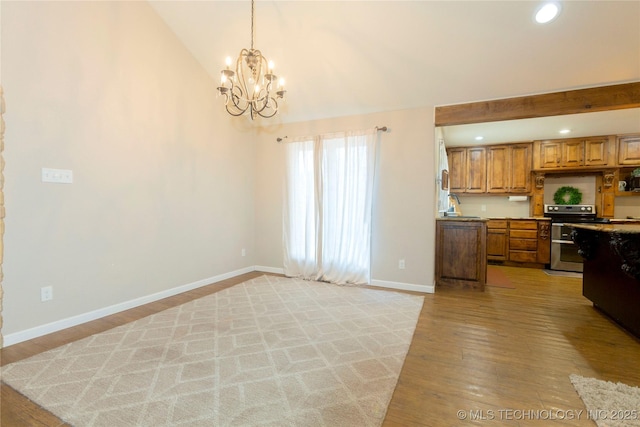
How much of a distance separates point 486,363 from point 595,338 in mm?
1265

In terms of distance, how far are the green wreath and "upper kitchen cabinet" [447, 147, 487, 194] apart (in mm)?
1318

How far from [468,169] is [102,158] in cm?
629

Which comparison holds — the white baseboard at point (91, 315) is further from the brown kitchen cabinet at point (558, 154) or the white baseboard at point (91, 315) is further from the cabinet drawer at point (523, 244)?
the brown kitchen cabinet at point (558, 154)

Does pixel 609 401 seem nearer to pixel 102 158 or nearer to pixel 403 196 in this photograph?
pixel 403 196

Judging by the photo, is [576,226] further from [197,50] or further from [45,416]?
[197,50]

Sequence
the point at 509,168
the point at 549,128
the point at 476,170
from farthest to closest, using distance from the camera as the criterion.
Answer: the point at 476,170 → the point at 509,168 → the point at 549,128

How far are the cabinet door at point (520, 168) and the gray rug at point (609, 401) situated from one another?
4780 millimetres

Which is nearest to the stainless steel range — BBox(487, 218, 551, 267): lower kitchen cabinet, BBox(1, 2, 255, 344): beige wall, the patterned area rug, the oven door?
the oven door

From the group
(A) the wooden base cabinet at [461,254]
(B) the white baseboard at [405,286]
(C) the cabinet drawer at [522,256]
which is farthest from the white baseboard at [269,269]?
(C) the cabinet drawer at [522,256]

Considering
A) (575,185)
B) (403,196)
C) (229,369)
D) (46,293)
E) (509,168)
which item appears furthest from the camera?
(509,168)

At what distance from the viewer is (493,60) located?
3002 mm

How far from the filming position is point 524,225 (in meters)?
5.39

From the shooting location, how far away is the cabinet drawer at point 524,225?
531 cm

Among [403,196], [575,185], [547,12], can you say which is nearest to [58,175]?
[403,196]
